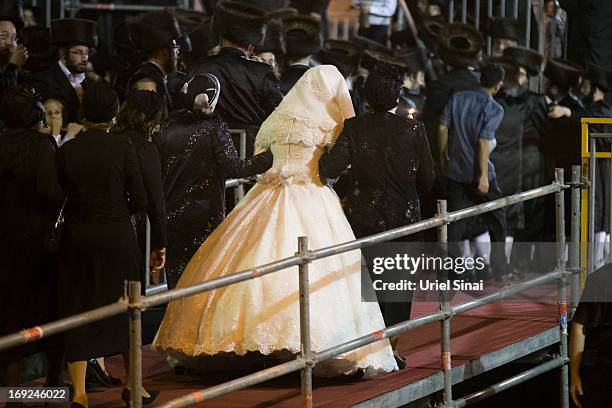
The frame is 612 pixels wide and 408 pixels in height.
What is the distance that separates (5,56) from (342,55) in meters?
2.60

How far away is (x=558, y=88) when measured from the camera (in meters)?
10.2

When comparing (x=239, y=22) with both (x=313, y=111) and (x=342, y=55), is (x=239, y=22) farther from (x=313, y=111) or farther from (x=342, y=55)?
(x=342, y=55)

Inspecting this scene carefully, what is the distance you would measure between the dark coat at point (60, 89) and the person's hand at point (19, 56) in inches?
7.0

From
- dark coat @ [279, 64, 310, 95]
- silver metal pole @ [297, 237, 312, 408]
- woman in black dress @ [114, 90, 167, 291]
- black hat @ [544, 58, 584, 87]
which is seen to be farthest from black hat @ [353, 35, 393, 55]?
silver metal pole @ [297, 237, 312, 408]

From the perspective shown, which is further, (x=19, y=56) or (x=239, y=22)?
(x=19, y=56)

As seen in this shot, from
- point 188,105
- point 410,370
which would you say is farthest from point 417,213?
point 188,105

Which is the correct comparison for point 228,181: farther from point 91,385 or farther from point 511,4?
point 511,4

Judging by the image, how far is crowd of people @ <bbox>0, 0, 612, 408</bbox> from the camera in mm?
5496

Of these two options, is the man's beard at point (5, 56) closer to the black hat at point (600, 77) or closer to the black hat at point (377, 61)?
the black hat at point (377, 61)

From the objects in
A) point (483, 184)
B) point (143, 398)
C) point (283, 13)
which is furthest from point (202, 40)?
point (143, 398)

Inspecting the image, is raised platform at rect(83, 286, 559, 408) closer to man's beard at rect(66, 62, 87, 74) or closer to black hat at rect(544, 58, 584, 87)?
man's beard at rect(66, 62, 87, 74)

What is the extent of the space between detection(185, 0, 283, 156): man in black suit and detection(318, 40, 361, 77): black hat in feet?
5.17

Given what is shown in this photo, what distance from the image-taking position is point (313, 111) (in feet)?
20.8

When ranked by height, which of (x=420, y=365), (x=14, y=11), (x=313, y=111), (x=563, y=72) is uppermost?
(x=14, y=11)
